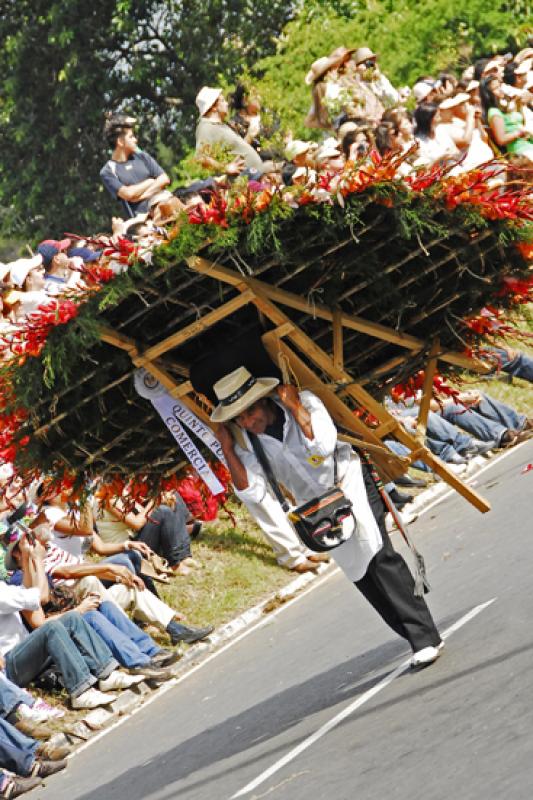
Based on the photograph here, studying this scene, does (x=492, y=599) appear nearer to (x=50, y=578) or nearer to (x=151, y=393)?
(x=151, y=393)

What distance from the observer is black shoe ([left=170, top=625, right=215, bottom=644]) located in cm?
1287

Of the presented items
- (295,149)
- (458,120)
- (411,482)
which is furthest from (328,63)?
(411,482)

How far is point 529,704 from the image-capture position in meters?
7.00

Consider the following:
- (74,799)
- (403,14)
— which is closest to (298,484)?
(74,799)

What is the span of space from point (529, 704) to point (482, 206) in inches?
111

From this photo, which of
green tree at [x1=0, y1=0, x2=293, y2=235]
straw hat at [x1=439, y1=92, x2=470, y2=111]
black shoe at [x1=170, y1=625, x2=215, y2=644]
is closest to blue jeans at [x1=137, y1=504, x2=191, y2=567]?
black shoe at [x1=170, y1=625, x2=215, y2=644]

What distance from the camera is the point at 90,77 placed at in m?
33.0

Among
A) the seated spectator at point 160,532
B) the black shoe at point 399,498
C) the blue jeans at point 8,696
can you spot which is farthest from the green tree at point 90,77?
the blue jeans at point 8,696

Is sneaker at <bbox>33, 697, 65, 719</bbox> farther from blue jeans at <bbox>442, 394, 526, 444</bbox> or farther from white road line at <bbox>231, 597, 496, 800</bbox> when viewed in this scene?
blue jeans at <bbox>442, 394, 526, 444</bbox>

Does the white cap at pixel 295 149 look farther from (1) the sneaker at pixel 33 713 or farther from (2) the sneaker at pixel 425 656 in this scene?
(2) the sneaker at pixel 425 656

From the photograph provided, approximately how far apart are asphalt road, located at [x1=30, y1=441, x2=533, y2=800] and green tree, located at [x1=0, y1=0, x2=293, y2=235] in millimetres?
21209

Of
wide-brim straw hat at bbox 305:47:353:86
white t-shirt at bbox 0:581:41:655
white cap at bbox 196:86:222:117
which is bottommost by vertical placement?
white t-shirt at bbox 0:581:41:655

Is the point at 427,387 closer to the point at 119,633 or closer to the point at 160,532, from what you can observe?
the point at 119,633

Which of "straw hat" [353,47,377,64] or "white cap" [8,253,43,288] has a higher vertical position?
"straw hat" [353,47,377,64]
